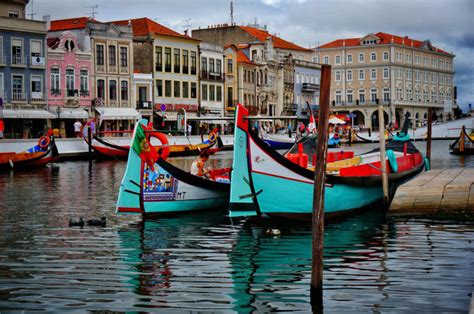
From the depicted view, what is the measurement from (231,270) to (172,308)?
226 centimetres

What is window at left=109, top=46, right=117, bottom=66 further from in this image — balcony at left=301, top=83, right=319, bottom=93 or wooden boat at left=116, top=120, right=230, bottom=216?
wooden boat at left=116, top=120, right=230, bottom=216

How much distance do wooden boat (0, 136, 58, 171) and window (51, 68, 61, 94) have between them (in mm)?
18516

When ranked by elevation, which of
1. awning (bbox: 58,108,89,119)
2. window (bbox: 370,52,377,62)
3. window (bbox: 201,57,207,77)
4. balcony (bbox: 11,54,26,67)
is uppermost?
window (bbox: 370,52,377,62)

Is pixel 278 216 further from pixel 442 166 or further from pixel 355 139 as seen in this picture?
pixel 355 139

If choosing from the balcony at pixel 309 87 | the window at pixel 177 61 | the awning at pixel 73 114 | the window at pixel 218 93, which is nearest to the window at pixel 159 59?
the window at pixel 177 61

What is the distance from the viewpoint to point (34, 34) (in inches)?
2074

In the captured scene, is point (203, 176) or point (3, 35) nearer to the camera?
point (203, 176)

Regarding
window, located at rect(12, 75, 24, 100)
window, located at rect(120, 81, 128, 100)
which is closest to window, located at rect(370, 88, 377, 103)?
window, located at rect(120, 81, 128, 100)

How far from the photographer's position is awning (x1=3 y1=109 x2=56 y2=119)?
161 feet

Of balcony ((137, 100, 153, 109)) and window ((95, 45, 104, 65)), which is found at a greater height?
window ((95, 45, 104, 65))

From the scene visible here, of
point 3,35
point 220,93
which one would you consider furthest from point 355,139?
point 3,35

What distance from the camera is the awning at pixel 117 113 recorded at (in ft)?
184

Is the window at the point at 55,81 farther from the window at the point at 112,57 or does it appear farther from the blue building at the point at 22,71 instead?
the window at the point at 112,57

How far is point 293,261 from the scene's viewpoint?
39.0ft
